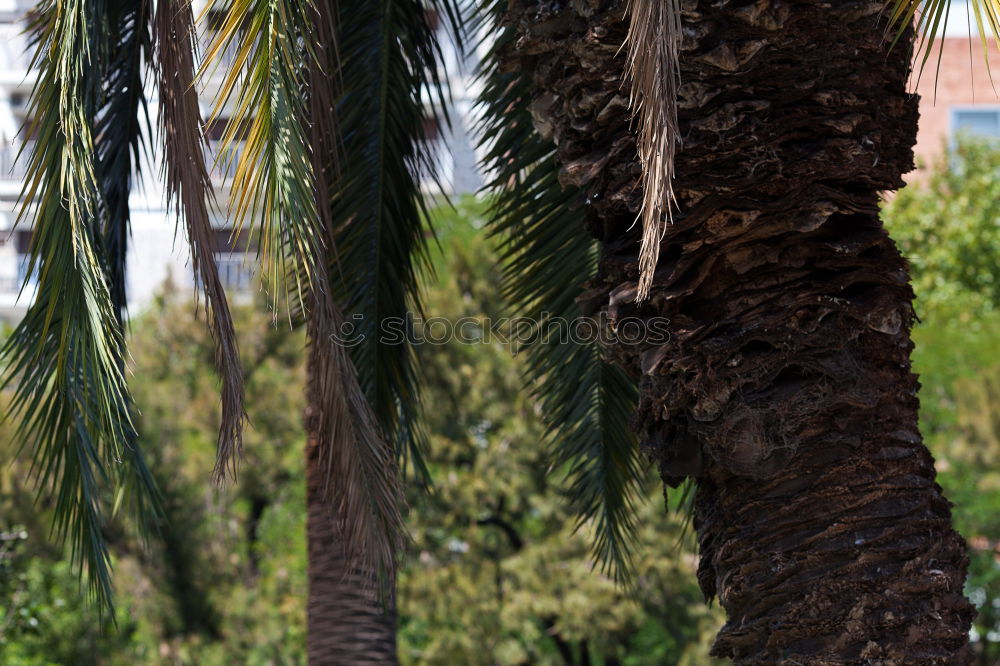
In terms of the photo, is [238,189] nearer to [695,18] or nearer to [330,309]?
[330,309]

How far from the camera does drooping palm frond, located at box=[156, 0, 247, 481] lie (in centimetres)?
371

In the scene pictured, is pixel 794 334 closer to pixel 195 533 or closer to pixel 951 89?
pixel 195 533

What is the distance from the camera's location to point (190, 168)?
3.75m

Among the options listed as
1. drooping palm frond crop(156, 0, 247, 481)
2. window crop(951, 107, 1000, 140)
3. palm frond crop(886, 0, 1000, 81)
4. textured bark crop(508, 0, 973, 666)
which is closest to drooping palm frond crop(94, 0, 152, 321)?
drooping palm frond crop(156, 0, 247, 481)

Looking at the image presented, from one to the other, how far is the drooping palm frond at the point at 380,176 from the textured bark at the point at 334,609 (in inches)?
43.9

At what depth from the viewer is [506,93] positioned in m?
5.81

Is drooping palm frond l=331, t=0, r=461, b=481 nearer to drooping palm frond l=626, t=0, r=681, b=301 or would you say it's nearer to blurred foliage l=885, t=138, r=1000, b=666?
drooping palm frond l=626, t=0, r=681, b=301

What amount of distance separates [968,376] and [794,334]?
45.7 ft

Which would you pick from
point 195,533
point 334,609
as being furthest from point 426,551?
point 334,609

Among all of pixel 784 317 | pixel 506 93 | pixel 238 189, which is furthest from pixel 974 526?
pixel 238 189

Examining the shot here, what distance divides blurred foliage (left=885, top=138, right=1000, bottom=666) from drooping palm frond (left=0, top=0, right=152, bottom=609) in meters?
10.5

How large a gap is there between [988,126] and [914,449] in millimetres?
27995

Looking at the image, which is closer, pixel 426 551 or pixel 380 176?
pixel 380 176

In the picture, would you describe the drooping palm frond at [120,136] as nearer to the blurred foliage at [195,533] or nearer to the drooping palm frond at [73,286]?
the drooping palm frond at [73,286]
